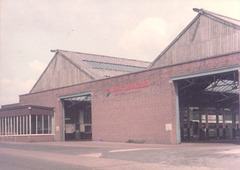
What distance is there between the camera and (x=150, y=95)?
31.4 m

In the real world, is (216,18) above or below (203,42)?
above

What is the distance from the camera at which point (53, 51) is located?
161ft

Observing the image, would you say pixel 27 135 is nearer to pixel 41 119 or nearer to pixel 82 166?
pixel 41 119

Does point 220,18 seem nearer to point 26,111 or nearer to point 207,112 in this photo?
point 207,112

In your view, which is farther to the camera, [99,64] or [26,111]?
[99,64]

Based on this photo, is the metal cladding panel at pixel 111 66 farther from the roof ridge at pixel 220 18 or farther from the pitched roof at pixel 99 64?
the roof ridge at pixel 220 18

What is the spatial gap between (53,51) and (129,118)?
2029cm

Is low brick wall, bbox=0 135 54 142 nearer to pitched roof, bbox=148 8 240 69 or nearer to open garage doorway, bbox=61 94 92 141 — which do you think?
open garage doorway, bbox=61 94 92 141

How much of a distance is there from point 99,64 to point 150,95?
1886 cm

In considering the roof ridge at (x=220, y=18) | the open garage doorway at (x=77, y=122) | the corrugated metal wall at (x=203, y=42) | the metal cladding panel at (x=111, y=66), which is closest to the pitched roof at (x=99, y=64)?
the metal cladding panel at (x=111, y=66)

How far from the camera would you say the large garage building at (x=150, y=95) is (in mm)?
29562

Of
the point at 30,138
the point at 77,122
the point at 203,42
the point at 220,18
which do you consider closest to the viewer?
the point at 220,18

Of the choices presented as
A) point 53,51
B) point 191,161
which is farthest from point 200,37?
point 53,51

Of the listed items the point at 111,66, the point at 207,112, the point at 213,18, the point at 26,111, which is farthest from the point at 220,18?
the point at 26,111
